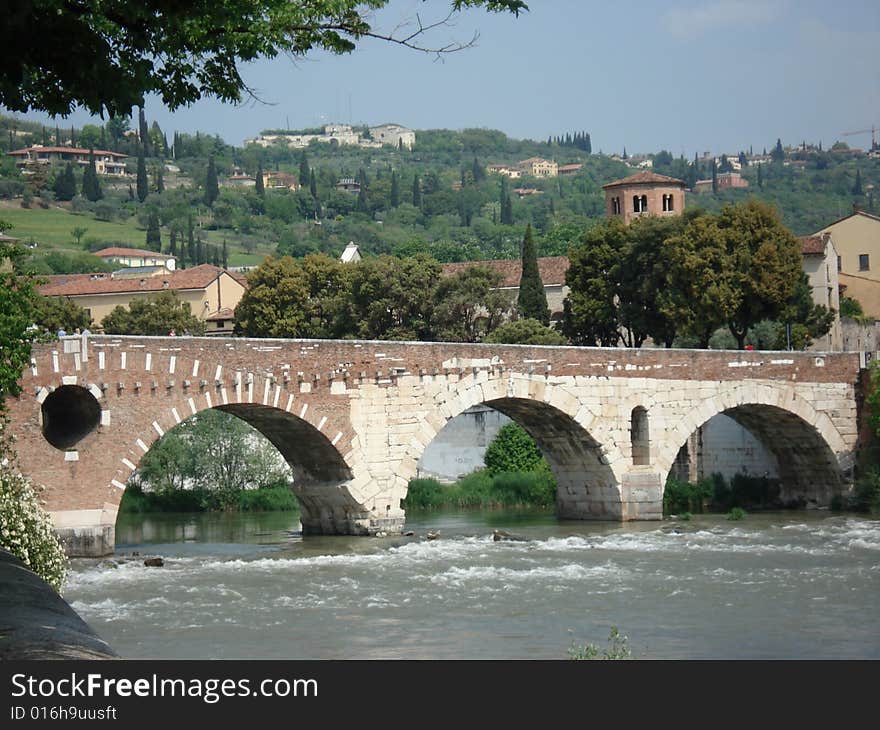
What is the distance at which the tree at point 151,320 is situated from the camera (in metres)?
57.8

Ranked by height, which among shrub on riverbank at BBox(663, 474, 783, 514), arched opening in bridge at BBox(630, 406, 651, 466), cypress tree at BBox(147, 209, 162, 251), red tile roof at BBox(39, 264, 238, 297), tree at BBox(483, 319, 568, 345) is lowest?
shrub on riverbank at BBox(663, 474, 783, 514)

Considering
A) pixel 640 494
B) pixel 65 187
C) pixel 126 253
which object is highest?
pixel 65 187

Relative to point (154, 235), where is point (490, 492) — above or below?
below

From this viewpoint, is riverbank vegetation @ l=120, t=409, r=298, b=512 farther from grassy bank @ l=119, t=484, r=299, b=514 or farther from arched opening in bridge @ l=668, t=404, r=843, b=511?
arched opening in bridge @ l=668, t=404, r=843, b=511

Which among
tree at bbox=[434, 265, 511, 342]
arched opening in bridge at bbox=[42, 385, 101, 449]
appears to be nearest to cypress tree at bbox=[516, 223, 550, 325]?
tree at bbox=[434, 265, 511, 342]

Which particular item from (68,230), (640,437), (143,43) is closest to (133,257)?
(68,230)

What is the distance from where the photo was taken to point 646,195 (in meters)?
70.9

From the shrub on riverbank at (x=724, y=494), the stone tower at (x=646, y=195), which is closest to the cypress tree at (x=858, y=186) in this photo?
the stone tower at (x=646, y=195)

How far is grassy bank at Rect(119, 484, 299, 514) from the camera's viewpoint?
39.4m

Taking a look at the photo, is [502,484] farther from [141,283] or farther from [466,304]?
[141,283]

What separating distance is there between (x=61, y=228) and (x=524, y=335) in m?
75.6

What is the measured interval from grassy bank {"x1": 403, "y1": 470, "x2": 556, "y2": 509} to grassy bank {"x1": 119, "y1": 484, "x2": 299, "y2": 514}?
3465mm
